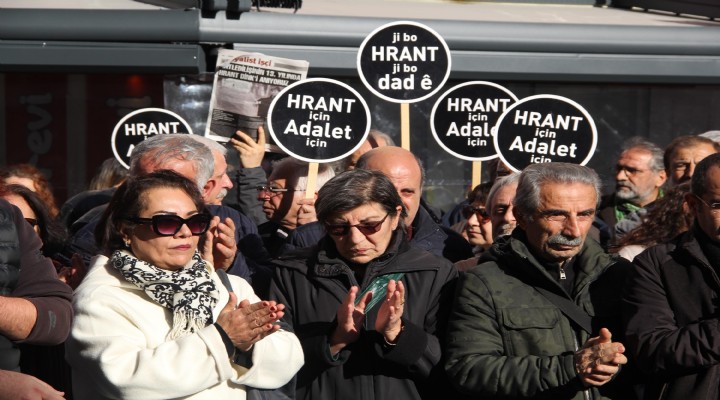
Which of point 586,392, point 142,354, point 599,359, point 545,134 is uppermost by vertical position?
point 545,134

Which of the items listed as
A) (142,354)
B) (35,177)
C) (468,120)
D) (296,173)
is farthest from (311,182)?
(142,354)

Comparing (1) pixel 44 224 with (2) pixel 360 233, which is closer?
(2) pixel 360 233

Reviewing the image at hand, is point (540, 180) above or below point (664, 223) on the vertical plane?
above

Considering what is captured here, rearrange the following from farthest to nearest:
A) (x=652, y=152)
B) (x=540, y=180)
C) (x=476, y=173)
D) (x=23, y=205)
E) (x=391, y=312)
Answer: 1. (x=652, y=152)
2. (x=476, y=173)
3. (x=23, y=205)
4. (x=540, y=180)
5. (x=391, y=312)

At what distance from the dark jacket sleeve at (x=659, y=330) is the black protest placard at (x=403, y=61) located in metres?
3.35

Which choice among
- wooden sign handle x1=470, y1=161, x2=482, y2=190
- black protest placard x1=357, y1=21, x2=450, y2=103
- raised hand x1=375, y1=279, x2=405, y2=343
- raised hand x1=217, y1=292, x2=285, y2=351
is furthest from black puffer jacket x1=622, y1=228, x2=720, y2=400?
black protest placard x1=357, y1=21, x2=450, y2=103

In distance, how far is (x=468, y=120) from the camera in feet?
26.6

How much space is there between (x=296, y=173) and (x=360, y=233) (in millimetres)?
2415

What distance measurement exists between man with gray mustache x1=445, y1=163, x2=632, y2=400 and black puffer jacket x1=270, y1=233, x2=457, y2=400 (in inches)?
6.2

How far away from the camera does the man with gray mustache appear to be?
4.53m

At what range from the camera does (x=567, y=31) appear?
10.2 meters

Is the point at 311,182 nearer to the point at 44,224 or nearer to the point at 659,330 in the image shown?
the point at 44,224

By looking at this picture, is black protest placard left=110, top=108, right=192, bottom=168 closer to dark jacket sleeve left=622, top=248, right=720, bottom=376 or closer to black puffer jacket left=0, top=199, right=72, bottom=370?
black puffer jacket left=0, top=199, right=72, bottom=370

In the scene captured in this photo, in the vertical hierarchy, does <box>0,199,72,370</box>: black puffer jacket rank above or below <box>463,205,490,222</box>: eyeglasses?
above
